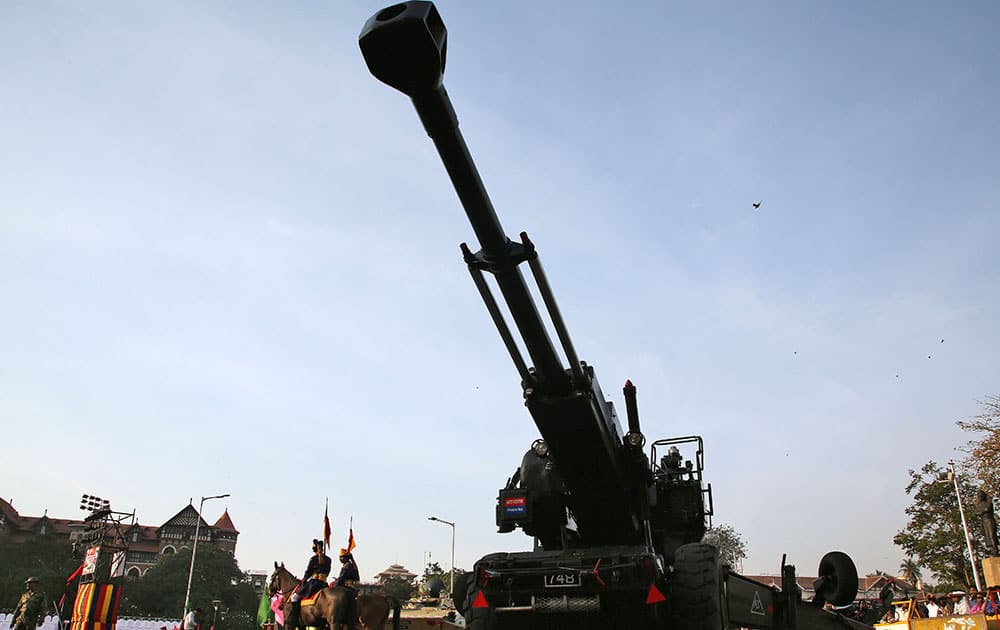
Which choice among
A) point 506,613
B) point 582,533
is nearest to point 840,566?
point 582,533

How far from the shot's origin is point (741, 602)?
321 inches

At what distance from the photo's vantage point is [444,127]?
251 inches

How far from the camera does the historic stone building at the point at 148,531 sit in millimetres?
86250

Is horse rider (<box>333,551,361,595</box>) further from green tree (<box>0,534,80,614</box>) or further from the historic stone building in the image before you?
the historic stone building

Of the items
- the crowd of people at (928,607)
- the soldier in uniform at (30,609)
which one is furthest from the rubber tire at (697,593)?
the soldier in uniform at (30,609)

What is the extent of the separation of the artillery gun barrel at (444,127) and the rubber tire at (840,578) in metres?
4.58

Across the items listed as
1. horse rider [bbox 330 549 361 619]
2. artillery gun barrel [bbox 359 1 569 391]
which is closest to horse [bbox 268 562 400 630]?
horse rider [bbox 330 549 361 619]

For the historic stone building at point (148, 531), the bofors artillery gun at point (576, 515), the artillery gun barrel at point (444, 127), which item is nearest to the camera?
the artillery gun barrel at point (444, 127)

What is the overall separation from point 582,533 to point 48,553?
226ft

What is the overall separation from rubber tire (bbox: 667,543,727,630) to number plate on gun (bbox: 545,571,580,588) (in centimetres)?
99

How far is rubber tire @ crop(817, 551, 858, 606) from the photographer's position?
31.6 feet

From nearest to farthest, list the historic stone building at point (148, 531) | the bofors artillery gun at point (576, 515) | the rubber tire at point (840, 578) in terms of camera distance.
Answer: the bofors artillery gun at point (576, 515) → the rubber tire at point (840, 578) → the historic stone building at point (148, 531)

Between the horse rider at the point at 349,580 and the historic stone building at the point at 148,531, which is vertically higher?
the historic stone building at the point at 148,531

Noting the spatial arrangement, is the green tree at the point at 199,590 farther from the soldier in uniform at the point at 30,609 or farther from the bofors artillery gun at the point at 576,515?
A: the bofors artillery gun at the point at 576,515
